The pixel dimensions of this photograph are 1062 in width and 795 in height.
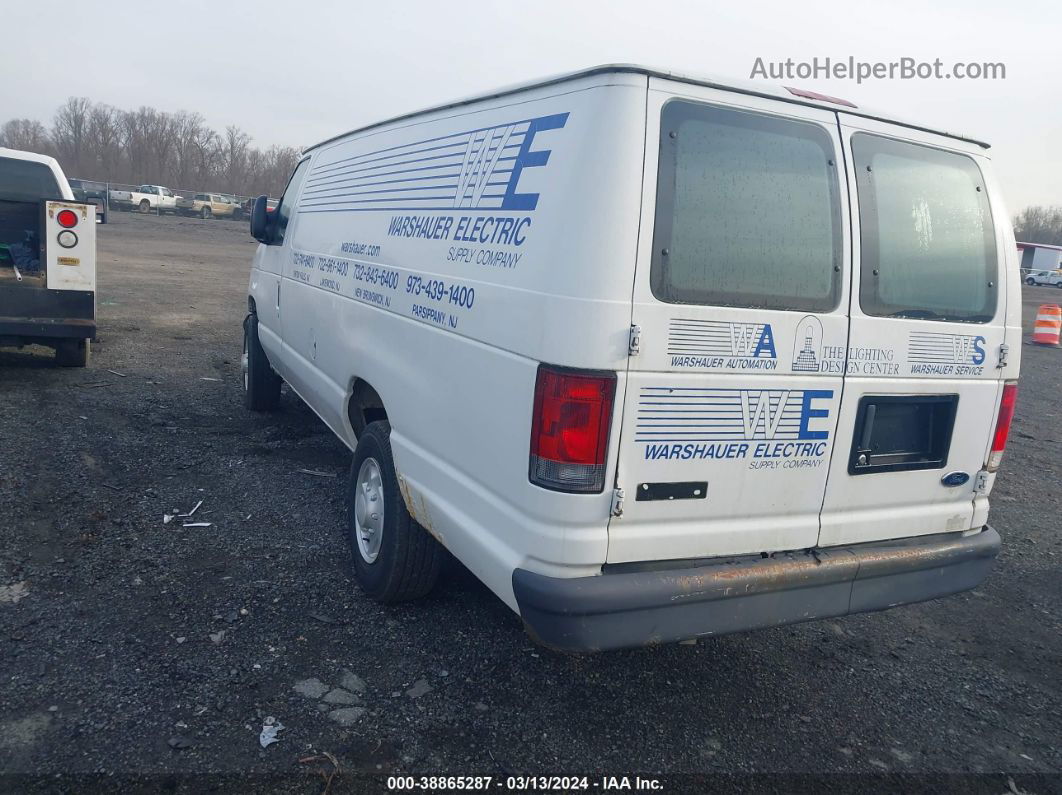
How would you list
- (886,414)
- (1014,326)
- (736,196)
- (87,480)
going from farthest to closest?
1. (87,480)
2. (1014,326)
3. (886,414)
4. (736,196)

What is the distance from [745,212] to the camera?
9.16ft

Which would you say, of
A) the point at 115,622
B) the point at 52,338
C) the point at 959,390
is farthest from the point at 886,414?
the point at 52,338

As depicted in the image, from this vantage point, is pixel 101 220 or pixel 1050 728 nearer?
pixel 1050 728

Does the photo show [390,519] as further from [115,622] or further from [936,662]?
[936,662]

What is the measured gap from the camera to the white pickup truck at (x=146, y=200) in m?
45.7

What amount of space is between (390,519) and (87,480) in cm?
255

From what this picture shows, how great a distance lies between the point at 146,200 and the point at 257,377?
150ft

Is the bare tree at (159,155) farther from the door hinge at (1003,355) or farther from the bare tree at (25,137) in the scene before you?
the door hinge at (1003,355)

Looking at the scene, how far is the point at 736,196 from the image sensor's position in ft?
9.12

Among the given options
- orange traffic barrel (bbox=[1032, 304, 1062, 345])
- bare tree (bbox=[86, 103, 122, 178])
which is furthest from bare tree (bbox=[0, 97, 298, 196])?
orange traffic barrel (bbox=[1032, 304, 1062, 345])

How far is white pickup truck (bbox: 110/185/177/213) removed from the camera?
45.7 m

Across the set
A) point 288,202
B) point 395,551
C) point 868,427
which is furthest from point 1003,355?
point 288,202

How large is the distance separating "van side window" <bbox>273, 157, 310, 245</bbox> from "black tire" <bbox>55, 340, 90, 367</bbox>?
10.3ft

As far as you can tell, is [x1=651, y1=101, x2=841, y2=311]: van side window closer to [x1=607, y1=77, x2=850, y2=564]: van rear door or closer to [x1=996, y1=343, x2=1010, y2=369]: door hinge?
[x1=607, y1=77, x2=850, y2=564]: van rear door
